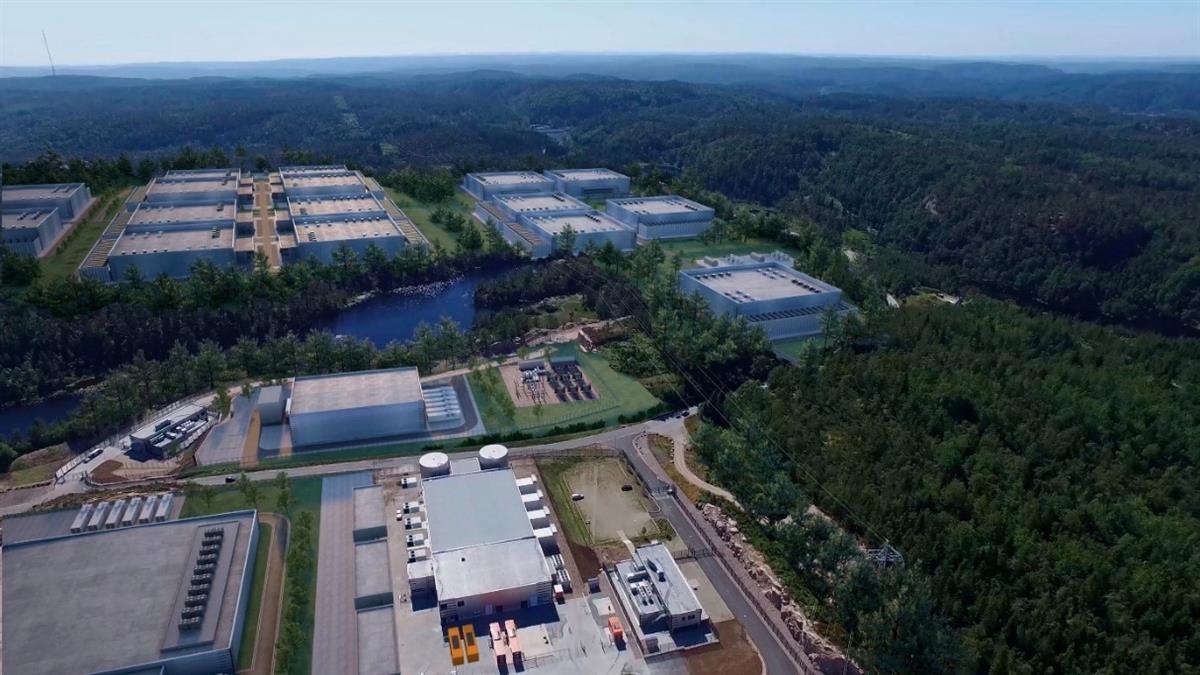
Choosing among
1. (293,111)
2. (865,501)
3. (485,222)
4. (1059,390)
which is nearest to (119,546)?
(865,501)

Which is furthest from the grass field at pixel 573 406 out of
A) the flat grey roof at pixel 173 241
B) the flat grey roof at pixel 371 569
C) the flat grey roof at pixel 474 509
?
the flat grey roof at pixel 173 241

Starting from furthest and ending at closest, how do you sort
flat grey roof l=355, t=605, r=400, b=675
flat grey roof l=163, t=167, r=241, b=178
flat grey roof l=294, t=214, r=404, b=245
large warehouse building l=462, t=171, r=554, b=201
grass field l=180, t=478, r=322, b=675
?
large warehouse building l=462, t=171, r=554, b=201 → flat grey roof l=163, t=167, r=241, b=178 → flat grey roof l=294, t=214, r=404, b=245 → grass field l=180, t=478, r=322, b=675 → flat grey roof l=355, t=605, r=400, b=675

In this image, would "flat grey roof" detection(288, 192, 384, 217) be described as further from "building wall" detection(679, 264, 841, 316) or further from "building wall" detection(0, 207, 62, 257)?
"building wall" detection(679, 264, 841, 316)

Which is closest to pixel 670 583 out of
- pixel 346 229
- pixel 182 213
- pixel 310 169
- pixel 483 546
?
pixel 483 546

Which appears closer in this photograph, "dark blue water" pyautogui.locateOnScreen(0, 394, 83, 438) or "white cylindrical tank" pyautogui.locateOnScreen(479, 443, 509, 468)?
"white cylindrical tank" pyautogui.locateOnScreen(479, 443, 509, 468)

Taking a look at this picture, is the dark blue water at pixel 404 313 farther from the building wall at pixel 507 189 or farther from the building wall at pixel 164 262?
the building wall at pixel 507 189

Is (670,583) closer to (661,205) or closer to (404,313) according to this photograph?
(404,313)

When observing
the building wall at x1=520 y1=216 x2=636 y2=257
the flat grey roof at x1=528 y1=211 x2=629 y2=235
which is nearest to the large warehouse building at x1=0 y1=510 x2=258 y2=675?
the building wall at x1=520 y1=216 x2=636 y2=257
